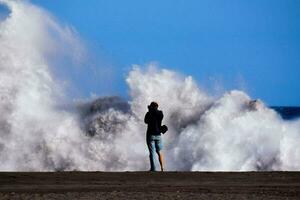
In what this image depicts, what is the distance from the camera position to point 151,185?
656 inches

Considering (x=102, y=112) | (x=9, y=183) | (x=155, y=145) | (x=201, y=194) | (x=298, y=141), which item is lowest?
(x=201, y=194)

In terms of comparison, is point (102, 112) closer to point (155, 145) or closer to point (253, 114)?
point (253, 114)

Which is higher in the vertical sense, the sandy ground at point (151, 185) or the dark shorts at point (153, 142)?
the dark shorts at point (153, 142)

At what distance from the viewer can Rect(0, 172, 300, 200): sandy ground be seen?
49.2 feet

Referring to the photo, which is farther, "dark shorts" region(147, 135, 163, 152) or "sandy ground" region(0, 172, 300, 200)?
"dark shorts" region(147, 135, 163, 152)

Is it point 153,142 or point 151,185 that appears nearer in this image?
point 151,185

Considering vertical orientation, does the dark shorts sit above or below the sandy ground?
above

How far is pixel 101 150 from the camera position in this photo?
3003 centimetres

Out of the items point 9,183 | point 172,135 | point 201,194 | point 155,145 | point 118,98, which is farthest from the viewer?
point 118,98

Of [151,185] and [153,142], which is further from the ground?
[153,142]

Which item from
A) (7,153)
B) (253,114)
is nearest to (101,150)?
(7,153)

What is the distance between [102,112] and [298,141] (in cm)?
771

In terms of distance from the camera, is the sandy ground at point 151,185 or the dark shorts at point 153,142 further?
the dark shorts at point 153,142

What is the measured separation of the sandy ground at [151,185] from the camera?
15.0 meters
